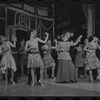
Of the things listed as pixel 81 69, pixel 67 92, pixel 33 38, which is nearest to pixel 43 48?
pixel 33 38

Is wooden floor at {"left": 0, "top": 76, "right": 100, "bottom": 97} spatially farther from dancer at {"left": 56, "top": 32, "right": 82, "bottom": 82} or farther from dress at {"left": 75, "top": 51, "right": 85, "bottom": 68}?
dress at {"left": 75, "top": 51, "right": 85, "bottom": 68}

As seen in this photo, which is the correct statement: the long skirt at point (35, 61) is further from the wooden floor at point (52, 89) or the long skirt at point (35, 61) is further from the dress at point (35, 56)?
the wooden floor at point (52, 89)

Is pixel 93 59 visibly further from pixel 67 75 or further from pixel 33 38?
pixel 33 38

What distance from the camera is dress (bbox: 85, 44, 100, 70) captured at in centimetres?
851

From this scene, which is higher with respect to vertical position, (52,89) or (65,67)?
(65,67)

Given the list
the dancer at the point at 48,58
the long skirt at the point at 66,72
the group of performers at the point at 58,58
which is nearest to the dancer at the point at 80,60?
the group of performers at the point at 58,58

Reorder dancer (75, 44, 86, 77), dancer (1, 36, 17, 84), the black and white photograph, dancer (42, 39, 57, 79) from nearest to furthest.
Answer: the black and white photograph
dancer (1, 36, 17, 84)
dancer (42, 39, 57, 79)
dancer (75, 44, 86, 77)

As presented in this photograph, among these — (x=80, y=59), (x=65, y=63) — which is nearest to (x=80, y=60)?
(x=80, y=59)

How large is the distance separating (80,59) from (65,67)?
0.64 metres

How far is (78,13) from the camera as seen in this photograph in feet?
28.3

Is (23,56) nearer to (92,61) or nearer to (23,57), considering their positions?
(23,57)

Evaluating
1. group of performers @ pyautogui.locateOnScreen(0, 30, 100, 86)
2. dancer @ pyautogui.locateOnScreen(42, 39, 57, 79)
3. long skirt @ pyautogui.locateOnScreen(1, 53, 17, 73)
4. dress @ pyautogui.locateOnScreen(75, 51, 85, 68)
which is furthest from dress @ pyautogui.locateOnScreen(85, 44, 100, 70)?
long skirt @ pyautogui.locateOnScreen(1, 53, 17, 73)

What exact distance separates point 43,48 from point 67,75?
1.10 metres

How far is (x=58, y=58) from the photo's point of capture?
28.0 feet
